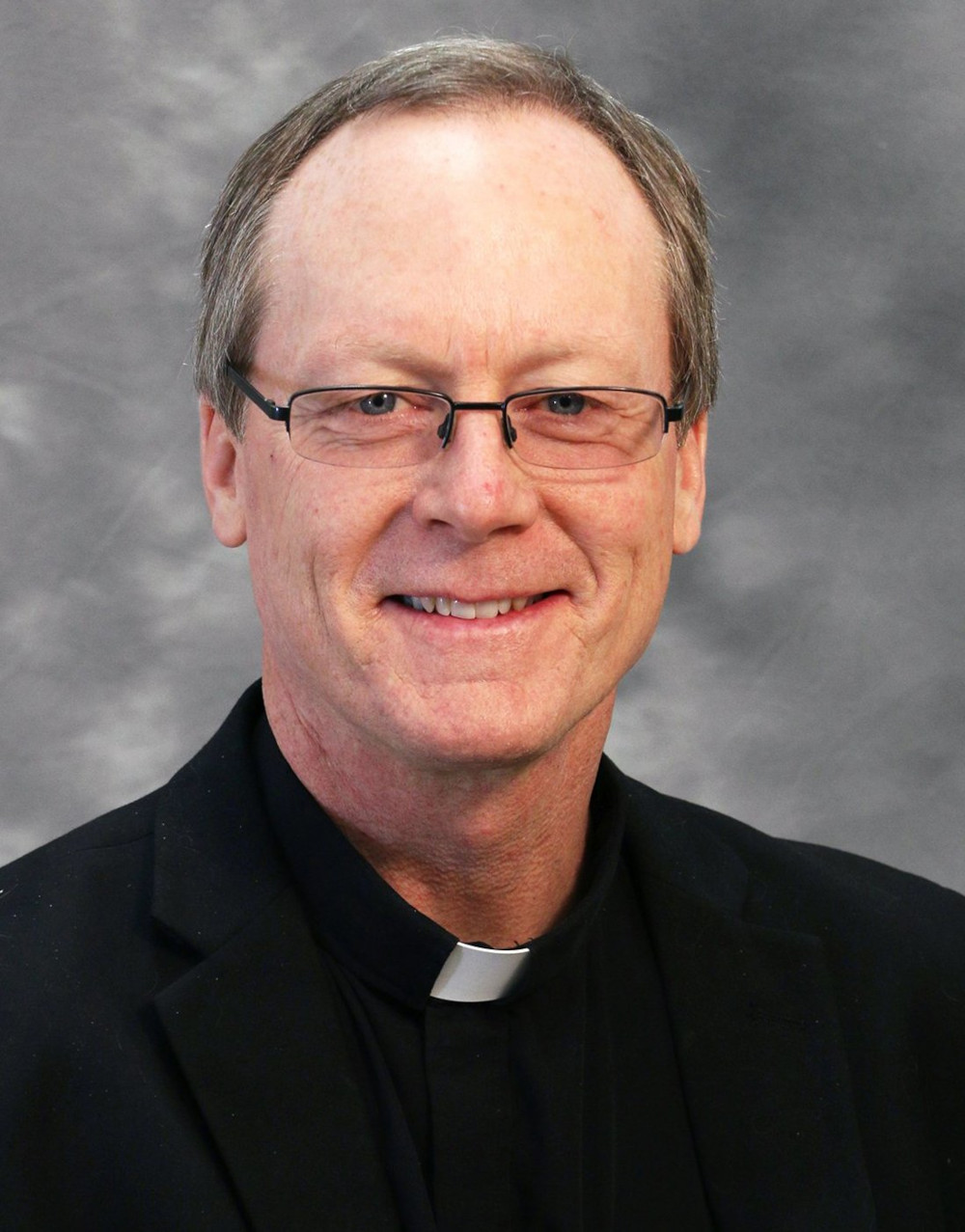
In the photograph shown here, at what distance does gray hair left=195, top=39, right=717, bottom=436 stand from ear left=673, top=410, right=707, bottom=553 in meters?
0.07

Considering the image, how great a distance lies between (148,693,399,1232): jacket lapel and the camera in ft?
9.91

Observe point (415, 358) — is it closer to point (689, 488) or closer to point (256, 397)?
point (256, 397)

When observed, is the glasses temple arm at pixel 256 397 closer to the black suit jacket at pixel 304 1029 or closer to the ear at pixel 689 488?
the black suit jacket at pixel 304 1029

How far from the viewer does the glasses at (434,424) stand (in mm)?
3117

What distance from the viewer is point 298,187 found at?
329 centimetres

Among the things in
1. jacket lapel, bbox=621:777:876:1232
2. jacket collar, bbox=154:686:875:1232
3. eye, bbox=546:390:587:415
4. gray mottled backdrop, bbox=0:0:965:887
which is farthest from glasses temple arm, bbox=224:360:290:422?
gray mottled backdrop, bbox=0:0:965:887

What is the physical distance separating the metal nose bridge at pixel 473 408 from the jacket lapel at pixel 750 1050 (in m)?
0.88

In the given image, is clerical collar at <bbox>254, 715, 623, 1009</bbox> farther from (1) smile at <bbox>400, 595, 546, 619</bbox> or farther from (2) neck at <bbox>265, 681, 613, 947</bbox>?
(1) smile at <bbox>400, 595, 546, 619</bbox>

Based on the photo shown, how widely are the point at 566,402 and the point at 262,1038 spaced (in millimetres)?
1019

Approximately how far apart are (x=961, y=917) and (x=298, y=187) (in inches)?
71.4

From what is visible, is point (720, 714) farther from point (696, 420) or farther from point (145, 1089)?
point (145, 1089)

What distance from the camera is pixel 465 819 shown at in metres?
3.28

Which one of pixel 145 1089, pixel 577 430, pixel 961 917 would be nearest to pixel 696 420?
pixel 577 430

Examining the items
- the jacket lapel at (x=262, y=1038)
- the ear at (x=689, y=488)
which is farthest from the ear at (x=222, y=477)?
the ear at (x=689, y=488)
